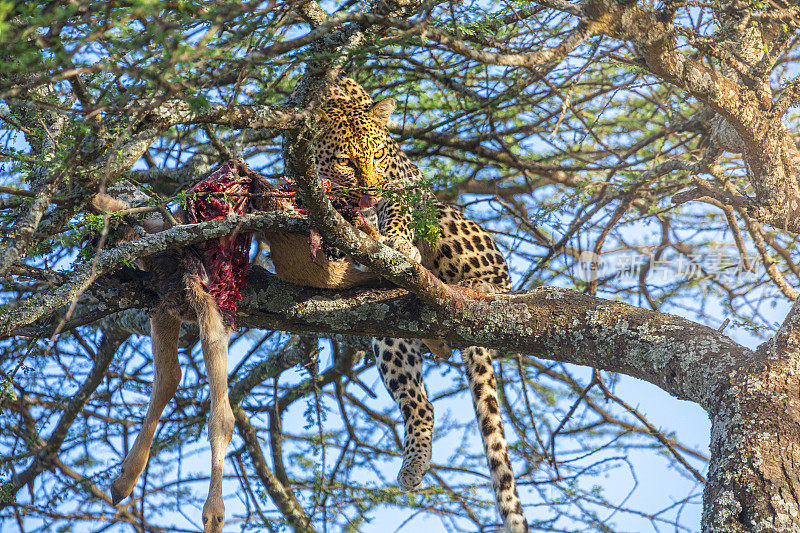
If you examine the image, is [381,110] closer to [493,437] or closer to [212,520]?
[493,437]

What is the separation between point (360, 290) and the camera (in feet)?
13.3

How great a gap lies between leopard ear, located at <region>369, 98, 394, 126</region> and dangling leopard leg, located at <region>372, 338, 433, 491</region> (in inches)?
61.1

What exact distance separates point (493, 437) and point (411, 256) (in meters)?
1.12

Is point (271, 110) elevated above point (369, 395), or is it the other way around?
point (369, 395)

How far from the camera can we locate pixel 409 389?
17.0 ft

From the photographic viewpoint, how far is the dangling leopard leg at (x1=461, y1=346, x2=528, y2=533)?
13.3 ft

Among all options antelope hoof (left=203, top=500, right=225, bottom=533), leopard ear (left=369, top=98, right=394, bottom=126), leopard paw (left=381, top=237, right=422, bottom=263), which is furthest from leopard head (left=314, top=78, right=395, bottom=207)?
antelope hoof (left=203, top=500, right=225, bottom=533)

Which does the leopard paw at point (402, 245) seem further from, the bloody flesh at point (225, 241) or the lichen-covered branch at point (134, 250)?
the lichen-covered branch at point (134, 250)

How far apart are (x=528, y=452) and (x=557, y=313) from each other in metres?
1.86

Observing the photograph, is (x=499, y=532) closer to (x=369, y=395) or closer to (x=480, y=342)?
(x=369, y=395)

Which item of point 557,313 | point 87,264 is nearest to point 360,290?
point 557,313

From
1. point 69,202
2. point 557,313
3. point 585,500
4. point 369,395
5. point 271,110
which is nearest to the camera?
point 271,110

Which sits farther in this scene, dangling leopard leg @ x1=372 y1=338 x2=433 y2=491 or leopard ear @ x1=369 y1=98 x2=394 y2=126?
leopard ear @ x1=369 y1=98 x2=394 y2=126

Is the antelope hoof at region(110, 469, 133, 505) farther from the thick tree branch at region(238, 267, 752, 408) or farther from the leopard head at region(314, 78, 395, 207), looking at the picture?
the leopard head at region(314, 78, 395, 207)
